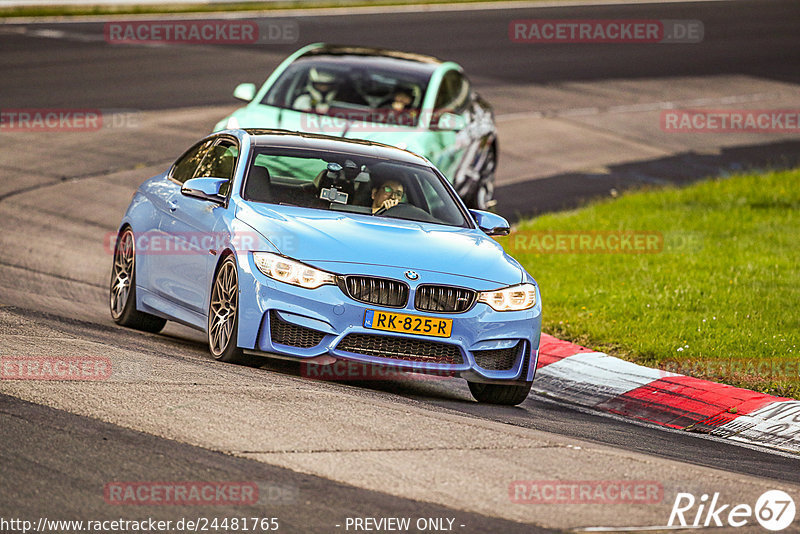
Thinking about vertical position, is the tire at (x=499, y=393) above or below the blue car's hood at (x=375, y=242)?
below

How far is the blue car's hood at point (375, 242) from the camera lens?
8.39m

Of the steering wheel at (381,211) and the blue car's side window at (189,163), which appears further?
the blue car's side window at (189,163)

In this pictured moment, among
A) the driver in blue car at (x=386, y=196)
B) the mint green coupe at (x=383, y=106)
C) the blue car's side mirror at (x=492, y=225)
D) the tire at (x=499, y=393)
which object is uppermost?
the driver in blue car at (x=386, y=196)

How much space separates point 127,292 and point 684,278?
18.4ft

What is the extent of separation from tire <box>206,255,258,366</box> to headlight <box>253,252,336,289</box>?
0.26 metres

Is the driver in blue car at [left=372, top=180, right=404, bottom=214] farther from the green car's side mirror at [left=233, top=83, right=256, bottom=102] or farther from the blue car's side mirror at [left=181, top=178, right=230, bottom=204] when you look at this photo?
the green car's side mirror at [left=233, top=83, right=256, bottom=102]

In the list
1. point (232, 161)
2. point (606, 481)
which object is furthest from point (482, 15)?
point (606, 481)

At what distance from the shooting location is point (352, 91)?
1557cm

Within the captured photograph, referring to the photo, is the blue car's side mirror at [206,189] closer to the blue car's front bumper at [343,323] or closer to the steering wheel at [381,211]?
the blue car's front bumper at [343,323]

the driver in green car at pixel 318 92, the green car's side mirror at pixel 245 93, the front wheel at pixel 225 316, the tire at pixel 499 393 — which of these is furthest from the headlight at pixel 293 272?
the green car's side mirror at pixel 245 93

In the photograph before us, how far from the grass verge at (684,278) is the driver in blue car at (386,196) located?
2.38 metres

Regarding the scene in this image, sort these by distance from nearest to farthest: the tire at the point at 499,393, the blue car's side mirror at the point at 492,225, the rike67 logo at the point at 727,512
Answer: the rike67 logo at the point at 727,512 → the tire at the point at 499,393 → the blue car's side mirror at the point at 492,225

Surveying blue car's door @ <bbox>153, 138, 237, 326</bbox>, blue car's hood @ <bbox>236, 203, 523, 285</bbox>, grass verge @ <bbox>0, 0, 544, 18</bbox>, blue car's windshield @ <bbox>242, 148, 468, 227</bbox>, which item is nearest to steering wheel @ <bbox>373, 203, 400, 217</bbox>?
blue car's windshield @ <bbox>242, 148, 468, 227</bbox>

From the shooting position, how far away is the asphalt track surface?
5.73m
